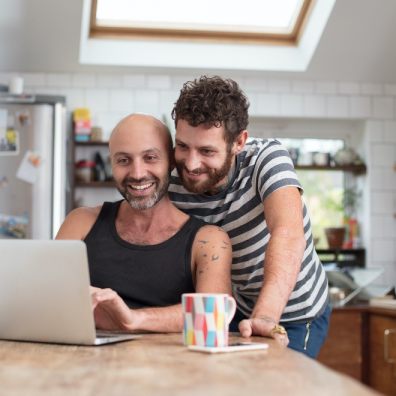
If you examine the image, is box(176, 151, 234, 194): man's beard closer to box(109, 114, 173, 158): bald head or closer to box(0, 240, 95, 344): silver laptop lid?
box(109, 114, 173, 158): bald head

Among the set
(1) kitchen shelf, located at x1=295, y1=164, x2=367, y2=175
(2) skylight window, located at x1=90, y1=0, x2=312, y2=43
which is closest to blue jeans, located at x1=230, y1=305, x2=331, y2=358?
(2) skylight window, located at x1=90, y1=0, x2=312, y2=43

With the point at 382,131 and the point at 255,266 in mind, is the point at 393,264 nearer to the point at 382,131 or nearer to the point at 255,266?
the point at 382,131

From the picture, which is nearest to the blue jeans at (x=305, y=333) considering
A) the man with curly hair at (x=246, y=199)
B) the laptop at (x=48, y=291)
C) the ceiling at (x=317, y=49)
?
the man with curly hair at (x=246, y=199)

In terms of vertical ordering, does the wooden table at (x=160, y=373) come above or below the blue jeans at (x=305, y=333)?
above

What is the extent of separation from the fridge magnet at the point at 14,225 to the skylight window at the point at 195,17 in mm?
1537

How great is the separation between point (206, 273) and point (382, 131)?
17.0 ft

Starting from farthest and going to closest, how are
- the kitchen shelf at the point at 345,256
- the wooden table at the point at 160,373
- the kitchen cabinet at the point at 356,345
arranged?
the kitchen shelf at the point at 345,256
the kitchen cabinet at the point at 356,345
the wooden table at the point at 160,373

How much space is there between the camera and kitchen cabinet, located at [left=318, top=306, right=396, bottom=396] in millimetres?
4617

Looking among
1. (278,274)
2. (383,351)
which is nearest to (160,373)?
(278,274)

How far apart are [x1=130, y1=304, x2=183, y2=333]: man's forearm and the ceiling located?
410 cm

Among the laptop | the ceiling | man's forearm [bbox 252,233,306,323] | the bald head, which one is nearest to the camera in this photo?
the laptop

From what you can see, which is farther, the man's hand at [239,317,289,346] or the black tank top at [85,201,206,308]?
the black tank top at [85,201,206,308]

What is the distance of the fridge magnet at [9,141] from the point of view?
19.7 ft

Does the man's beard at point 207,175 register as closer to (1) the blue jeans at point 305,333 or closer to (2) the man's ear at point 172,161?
(2) the man's ear at point 172,161
